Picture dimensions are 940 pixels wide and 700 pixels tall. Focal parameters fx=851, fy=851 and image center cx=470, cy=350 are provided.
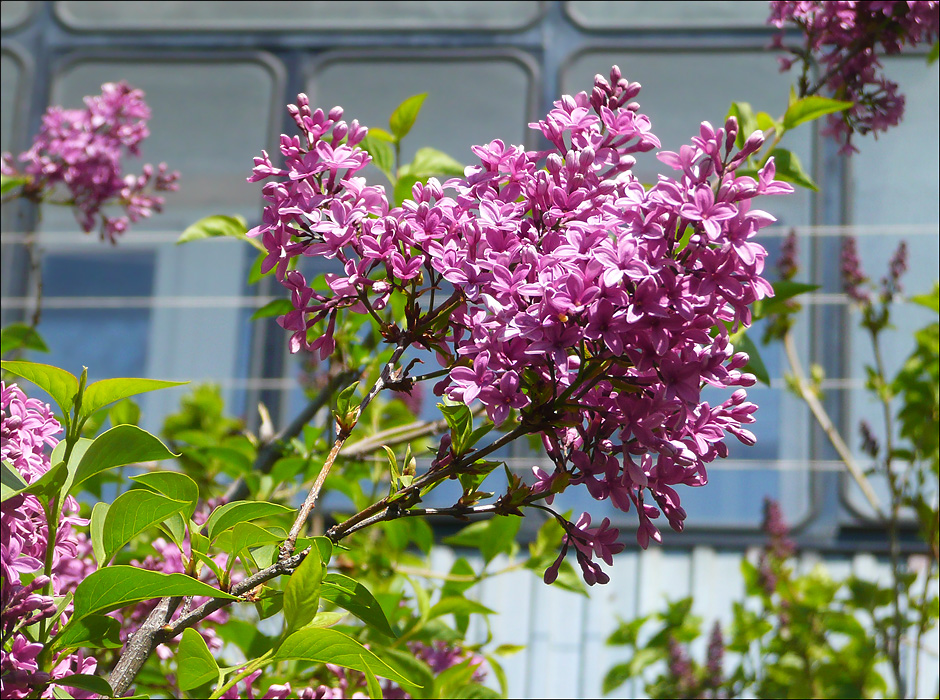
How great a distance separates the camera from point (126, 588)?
0.35 meters

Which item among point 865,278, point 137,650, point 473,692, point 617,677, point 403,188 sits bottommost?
point 617,677

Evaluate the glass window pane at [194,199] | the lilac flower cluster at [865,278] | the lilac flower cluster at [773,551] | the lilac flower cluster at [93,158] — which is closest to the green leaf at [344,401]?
the lilac flower cluster at [93,158]

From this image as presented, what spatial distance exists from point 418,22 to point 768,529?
5.24ft

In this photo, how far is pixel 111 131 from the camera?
1.29 metres

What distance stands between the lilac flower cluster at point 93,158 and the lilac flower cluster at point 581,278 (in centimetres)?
93

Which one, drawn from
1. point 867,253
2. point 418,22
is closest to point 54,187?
point 418,22

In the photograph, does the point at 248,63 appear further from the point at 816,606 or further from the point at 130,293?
the point at 816,606

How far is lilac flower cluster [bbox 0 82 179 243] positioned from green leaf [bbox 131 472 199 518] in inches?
37.7

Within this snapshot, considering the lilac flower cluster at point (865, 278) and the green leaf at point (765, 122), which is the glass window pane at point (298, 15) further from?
the green leaf at point (765, 122)

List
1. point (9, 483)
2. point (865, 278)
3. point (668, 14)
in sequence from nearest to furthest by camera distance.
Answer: point (9, 483)
point (865, 278)
point (668, 14)

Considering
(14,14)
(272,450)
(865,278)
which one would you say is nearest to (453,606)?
(272,450)

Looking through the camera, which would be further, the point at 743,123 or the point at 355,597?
the point at 743,123

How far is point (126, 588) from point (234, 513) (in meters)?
0.06

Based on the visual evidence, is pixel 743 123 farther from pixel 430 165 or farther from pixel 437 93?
pixel 437 93
